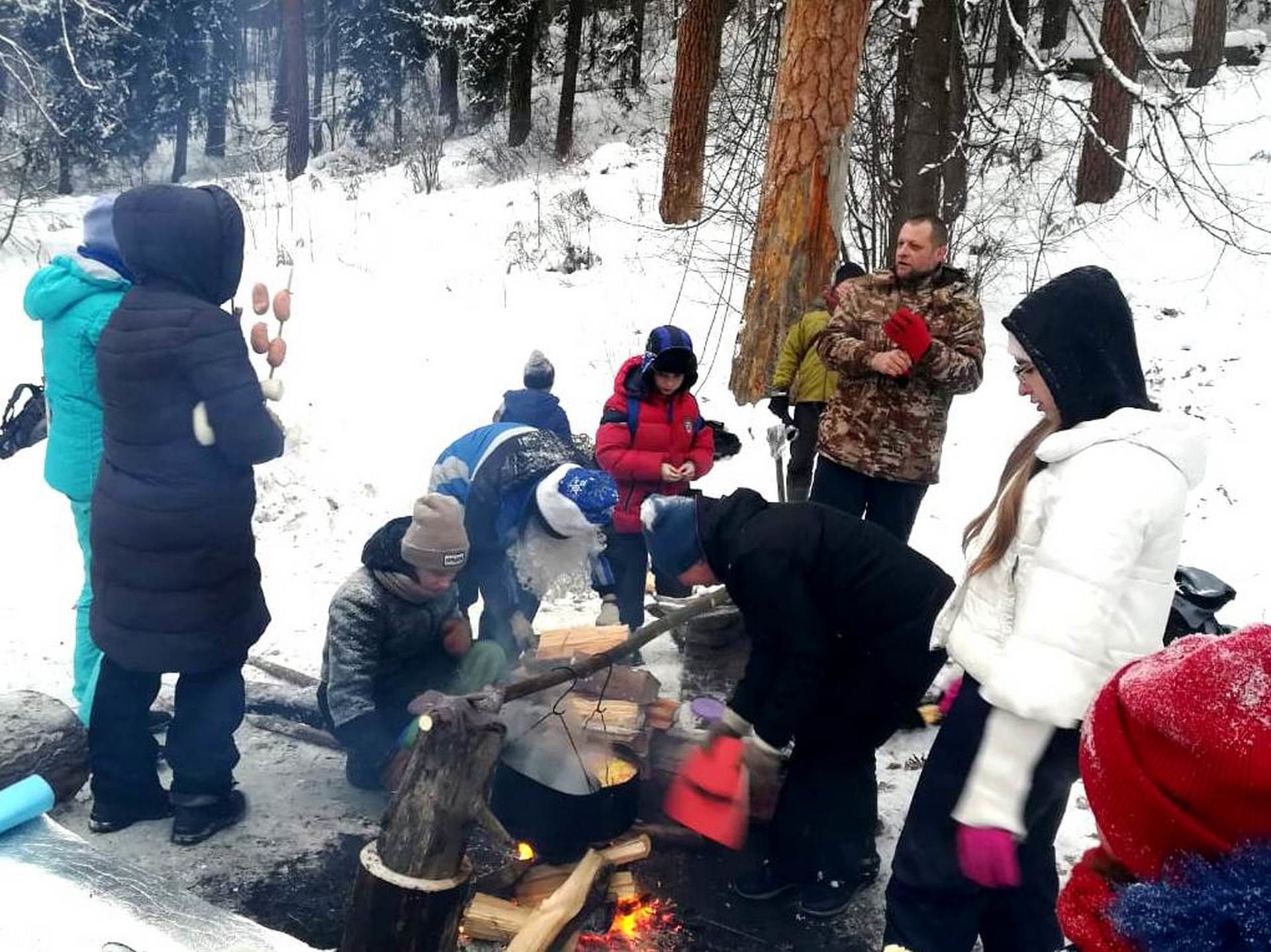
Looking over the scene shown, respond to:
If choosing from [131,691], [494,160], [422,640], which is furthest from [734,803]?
[494,160]

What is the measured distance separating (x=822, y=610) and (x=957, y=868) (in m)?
0.88

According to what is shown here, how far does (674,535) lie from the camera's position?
133 inches

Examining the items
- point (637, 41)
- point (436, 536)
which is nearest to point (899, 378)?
point (436, 536)

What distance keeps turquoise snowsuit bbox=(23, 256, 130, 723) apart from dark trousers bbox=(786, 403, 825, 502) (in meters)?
3.64

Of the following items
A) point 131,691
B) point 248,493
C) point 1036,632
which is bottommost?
point 131,691

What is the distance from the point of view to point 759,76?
8.96 metres

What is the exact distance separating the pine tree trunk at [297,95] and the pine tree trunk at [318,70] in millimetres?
6878

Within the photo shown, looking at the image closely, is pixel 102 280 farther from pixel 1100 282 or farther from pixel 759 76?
pixel 759 76

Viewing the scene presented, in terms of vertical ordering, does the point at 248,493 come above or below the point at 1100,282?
below

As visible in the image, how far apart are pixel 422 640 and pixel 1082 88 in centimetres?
1407

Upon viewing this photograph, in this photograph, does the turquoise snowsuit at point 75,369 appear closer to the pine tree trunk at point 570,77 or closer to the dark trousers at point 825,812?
the dark trousers at point 825,812

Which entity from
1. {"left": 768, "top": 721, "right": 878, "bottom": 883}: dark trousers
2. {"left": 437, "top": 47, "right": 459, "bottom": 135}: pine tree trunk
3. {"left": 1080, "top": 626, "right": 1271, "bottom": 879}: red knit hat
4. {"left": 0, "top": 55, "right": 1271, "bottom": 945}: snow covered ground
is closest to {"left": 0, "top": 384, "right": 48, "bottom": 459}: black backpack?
{"left": 0, "top": 55, "right": 1271, "bottom": 945}: snow covered ground

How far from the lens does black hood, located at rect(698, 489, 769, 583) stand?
3.31 metres

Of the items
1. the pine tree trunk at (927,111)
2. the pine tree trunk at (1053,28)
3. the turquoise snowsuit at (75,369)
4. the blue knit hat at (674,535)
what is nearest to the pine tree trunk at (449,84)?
the pine tree trunk at (1053,28)
